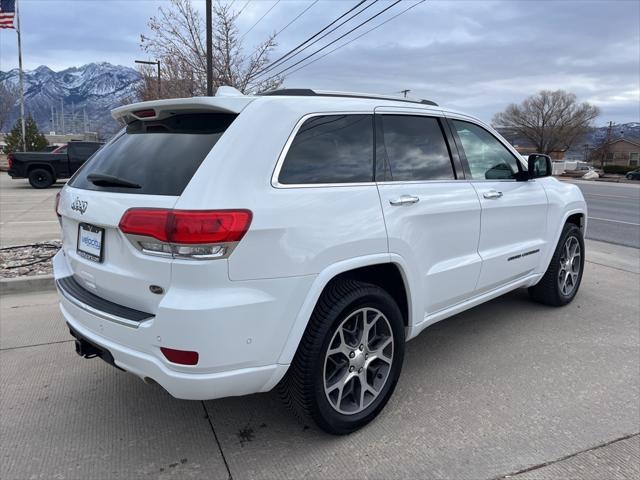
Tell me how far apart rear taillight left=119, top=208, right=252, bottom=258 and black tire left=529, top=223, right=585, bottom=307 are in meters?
3.63

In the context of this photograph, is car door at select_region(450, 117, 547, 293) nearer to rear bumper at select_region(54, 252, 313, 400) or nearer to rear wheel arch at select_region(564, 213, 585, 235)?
rear wheel arch at select_region(564, 213, 585, 235)

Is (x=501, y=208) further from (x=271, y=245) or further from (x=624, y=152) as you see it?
(x=624, y=152)

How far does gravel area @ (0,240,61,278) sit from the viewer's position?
581cm

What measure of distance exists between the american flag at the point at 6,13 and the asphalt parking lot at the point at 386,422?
28.3m

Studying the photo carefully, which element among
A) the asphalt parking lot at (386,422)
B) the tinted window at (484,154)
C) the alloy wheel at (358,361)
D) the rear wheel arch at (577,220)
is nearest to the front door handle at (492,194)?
the tinted window at (484,154)

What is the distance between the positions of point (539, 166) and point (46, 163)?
758 inches

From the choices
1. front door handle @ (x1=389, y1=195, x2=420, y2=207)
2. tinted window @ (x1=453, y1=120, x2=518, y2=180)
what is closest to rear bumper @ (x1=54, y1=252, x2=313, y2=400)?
front door handle @ (x1=389, y1=195, x2=420, y2=207)

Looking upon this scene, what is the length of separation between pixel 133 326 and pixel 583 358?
3348mm

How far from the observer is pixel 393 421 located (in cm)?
303

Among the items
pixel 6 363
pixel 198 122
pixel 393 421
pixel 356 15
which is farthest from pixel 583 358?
pixel 356 15

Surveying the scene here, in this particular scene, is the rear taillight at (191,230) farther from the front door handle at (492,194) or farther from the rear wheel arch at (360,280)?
the front door handle at (492,194)

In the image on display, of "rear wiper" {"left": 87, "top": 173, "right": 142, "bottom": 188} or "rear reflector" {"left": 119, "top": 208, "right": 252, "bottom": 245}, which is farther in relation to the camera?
"rear wiper" {"left": 87, "top": 173, "right": 142, "bottom": 188}

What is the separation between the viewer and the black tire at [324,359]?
2.55m

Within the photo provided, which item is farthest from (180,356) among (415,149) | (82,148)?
(82,148)
